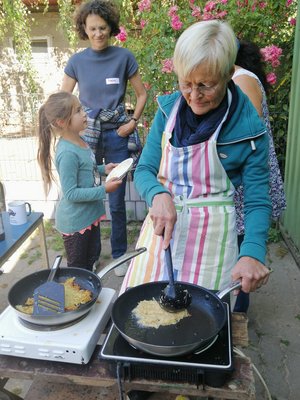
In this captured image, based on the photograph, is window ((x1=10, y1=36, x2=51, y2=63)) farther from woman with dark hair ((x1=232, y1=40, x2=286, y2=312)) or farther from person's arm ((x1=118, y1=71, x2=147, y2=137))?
woman with dark hair ((x1=232, y1=40, x2=286, y2=312))

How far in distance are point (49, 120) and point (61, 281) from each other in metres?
1.42

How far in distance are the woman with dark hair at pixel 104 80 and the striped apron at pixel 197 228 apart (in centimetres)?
191

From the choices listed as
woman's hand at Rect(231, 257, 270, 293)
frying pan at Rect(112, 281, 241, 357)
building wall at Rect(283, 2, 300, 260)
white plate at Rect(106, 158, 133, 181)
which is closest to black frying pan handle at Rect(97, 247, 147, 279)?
frying pan at Rect(112, 281, 241, 357)

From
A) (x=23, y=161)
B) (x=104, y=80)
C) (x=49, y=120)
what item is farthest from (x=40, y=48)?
(x=49, y=120)

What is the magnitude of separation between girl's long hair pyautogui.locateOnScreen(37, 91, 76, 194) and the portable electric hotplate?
179 centimetres

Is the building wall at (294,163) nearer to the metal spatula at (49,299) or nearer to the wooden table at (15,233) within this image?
the wooden table at (15,233)

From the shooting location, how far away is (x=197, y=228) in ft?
5.17

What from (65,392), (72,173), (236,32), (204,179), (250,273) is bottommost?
(65,392)

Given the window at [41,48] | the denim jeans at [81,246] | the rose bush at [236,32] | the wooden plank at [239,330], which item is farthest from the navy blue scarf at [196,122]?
the window at [41,48]

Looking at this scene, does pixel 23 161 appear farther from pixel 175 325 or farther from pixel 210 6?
pixel 175 325

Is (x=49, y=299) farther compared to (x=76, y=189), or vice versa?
(x=76, y=189)

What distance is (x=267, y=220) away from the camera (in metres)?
1.48

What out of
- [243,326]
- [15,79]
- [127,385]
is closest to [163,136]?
[243,326]

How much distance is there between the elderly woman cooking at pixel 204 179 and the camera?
4.64 feet
